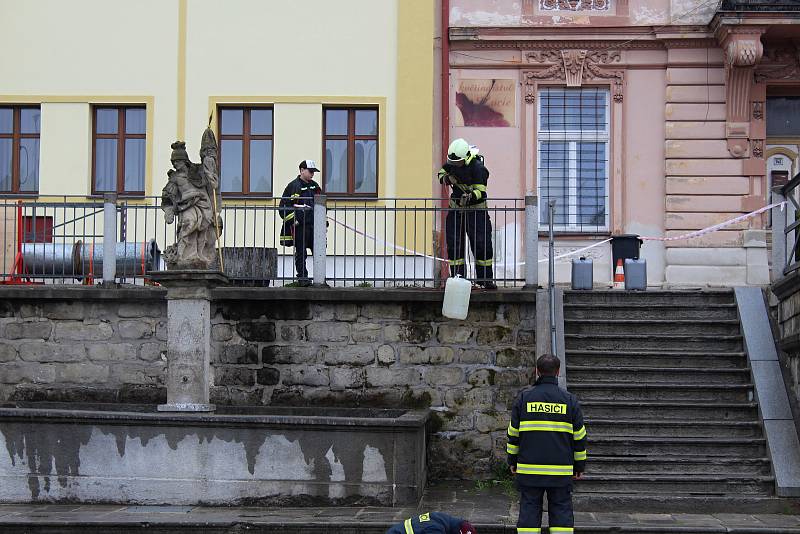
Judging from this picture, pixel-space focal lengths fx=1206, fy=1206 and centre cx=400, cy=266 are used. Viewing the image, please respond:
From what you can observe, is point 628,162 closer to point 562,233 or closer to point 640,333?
point 562,233

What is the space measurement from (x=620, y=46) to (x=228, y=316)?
8.86 meters

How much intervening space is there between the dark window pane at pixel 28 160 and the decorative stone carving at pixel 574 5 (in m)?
8.84

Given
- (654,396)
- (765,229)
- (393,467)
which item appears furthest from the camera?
(765,229)

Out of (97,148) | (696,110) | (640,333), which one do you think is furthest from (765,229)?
(97,148)

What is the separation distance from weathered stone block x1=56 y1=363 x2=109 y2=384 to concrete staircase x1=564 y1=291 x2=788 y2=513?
18.0 feet

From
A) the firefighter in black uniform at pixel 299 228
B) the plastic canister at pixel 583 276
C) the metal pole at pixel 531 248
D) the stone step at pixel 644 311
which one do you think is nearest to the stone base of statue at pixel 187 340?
the firefighter in black uniform at pixel 299 228

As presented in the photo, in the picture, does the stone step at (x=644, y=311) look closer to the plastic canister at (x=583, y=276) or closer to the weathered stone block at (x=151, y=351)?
the plastic canister at (x=583, y=276)

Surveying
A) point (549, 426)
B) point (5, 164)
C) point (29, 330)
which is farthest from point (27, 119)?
point (549, 426)

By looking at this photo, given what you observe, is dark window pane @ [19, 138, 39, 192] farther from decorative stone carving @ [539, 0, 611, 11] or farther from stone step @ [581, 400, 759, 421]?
stone step @ [581, 400, 759, 421]

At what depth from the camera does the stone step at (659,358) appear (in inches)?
545

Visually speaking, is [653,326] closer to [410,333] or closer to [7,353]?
[410,333]

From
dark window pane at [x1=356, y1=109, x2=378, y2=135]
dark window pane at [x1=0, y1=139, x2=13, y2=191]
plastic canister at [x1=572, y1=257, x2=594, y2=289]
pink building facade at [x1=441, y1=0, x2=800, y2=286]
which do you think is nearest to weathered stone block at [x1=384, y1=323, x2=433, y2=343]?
plastic canister at [x1=572, y1=257, x2=594, y2=289]

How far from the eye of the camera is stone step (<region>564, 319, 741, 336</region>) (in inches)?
Result: 565

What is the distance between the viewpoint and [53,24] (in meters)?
20.3
